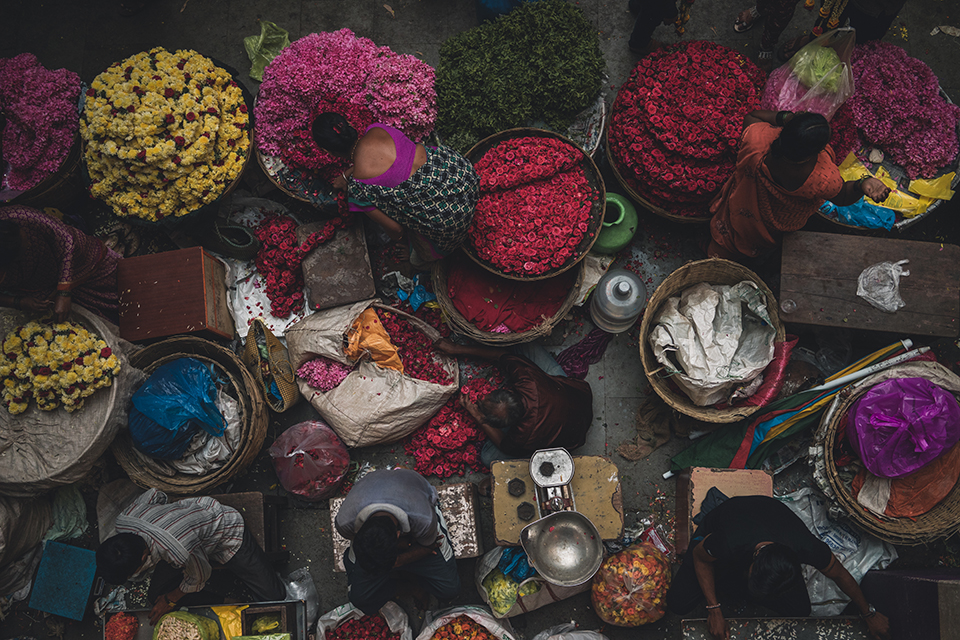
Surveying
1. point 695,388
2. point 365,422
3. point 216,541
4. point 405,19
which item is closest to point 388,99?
point 405,19

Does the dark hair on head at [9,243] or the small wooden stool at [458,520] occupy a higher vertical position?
the dark hair on head at [9,243]

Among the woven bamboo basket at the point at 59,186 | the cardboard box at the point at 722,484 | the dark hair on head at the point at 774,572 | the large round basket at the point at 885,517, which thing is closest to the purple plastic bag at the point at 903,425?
the large round basket at the point at 885,517

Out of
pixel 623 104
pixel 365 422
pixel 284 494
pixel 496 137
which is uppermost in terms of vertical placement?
pixel 623 104

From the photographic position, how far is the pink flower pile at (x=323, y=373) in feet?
12.4

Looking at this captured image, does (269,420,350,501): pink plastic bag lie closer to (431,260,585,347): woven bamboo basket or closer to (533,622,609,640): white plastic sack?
(431,260,585,347): woven bamboo basket

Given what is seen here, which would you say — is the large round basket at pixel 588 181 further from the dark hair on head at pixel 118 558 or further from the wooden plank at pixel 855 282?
the dark hair on head at pixel 118 558

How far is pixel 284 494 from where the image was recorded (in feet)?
13.2

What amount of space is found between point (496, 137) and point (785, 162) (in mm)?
1707

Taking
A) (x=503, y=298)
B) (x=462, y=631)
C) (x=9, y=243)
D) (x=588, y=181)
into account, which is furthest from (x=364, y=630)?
(x=588, y=181)

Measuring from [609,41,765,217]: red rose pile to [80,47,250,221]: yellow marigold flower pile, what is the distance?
256cm

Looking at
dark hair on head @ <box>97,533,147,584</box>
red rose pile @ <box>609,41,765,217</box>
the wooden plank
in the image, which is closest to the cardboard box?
the wooden plank

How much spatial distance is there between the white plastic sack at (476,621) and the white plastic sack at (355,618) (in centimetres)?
13

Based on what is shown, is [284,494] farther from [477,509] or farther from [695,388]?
[695,388]

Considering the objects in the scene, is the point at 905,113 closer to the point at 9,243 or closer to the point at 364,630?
the point at 364,630
